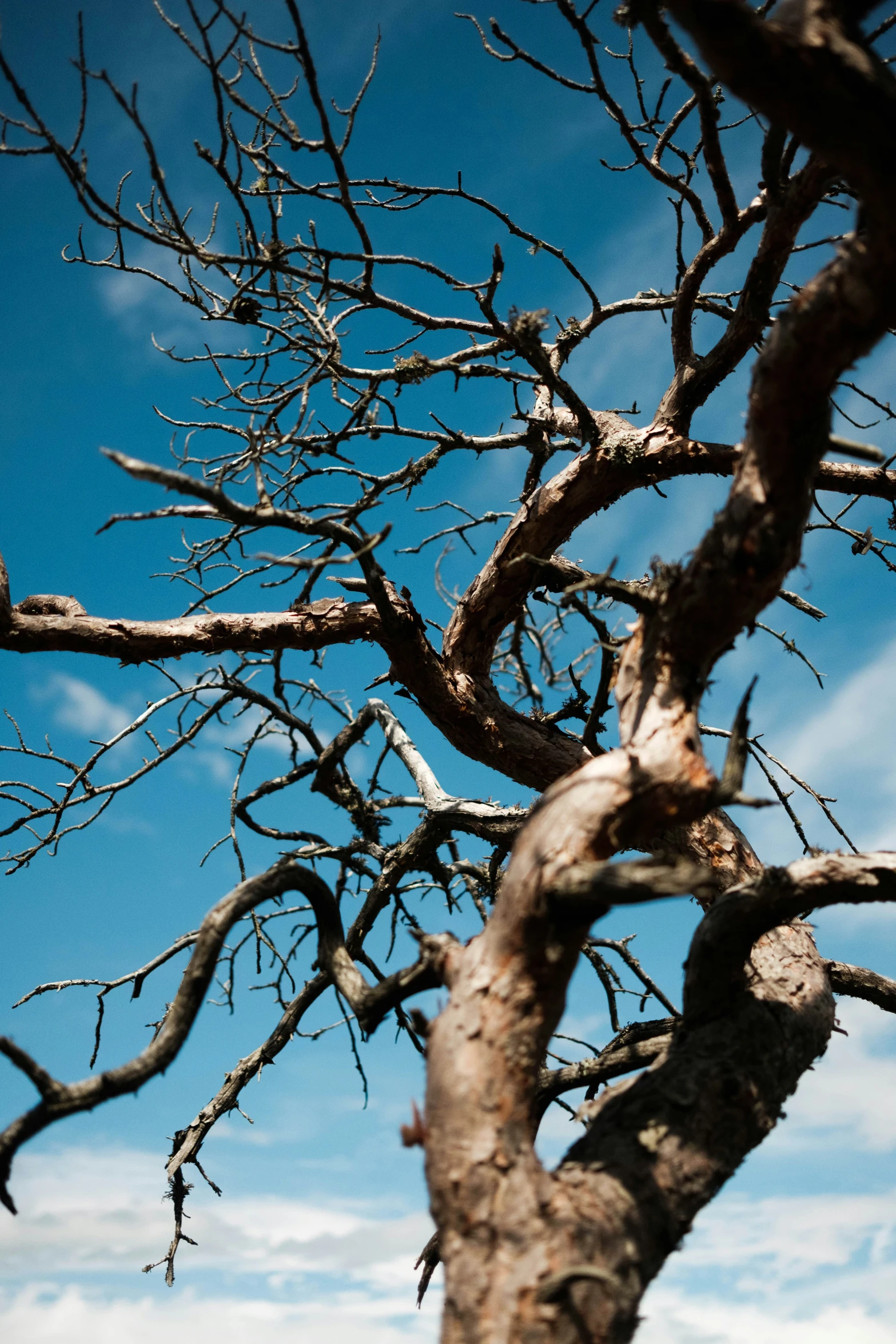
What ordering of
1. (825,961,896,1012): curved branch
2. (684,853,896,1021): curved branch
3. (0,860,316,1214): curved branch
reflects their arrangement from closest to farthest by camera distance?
(0,860,316,1214): curved branch → (684,853,896,1021): curved branch → (825,961,896,1012): curved branch

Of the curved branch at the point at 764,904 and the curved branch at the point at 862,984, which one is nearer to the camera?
the curved branch at the point at 764,904

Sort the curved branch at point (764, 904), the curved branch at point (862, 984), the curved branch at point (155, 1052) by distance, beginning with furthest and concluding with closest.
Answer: the curved branch at point (862, 984)
the curved branch at point (764, 904)
the curved branch at point (155, 1052)

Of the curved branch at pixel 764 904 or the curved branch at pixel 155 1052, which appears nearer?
the curved branch at pixel 155 1052

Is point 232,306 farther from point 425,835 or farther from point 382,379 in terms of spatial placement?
point 425,835

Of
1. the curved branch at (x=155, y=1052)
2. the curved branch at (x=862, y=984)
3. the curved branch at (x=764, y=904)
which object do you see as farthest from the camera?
the curved branch at (x=862, y=984)

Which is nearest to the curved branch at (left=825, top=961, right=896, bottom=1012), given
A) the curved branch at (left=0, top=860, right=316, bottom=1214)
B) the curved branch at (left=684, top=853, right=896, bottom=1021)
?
the curved branch at (left=684, top=853, right=896, bottom=1021)

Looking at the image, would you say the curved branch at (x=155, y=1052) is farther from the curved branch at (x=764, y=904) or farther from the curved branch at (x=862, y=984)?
the curved branch at (x=862, y=984)

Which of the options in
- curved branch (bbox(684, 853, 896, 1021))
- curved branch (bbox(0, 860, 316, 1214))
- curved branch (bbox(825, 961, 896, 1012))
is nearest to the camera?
curved branch (bbox(0, 860, 316, 1214))

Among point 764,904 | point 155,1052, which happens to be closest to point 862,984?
point 764,904

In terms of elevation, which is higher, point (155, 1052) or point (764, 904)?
point (764, 904)

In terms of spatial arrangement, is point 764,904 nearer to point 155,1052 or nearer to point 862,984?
point 862,984

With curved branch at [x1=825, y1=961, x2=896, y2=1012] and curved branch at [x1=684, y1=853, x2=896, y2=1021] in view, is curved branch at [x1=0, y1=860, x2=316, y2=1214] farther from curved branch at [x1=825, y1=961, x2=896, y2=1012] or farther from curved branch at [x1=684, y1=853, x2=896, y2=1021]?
curved branch at [x1=825, y1=961, x2=896, y2=1012]

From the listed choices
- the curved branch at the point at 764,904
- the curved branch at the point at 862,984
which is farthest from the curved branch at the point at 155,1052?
the curved branch at the point at 862,984

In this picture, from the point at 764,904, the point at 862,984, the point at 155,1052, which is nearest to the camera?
the point at 155,1052
